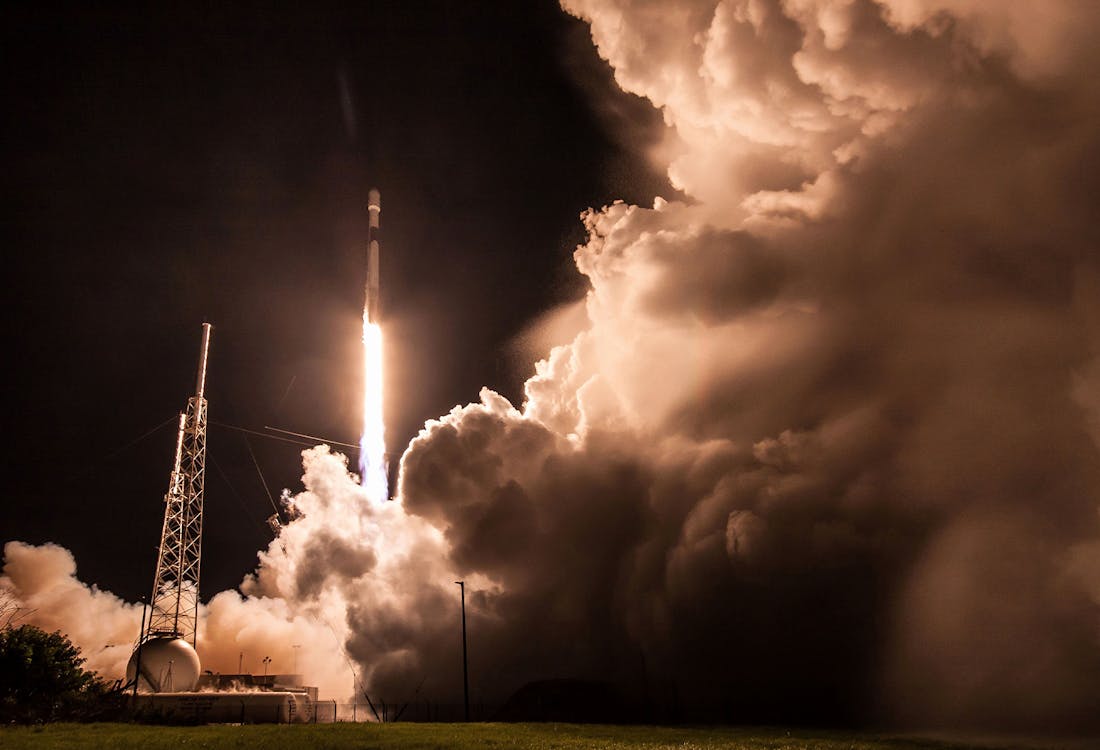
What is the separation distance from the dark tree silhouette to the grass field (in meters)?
17.5

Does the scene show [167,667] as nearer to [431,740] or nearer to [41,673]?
[41,673]

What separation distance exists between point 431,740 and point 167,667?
165 ft

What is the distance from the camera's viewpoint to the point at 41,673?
2493 inches

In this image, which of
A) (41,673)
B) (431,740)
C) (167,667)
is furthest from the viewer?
(167,667)

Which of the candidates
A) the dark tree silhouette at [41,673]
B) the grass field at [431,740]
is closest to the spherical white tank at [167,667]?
the dark tree silhouette at [41,673]

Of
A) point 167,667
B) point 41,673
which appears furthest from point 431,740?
point 167,667

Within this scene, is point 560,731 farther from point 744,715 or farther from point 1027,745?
point 744,715

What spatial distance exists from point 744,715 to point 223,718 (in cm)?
4492

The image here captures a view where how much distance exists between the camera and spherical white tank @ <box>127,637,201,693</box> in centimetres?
7375

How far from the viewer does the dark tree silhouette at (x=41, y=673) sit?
194 ft

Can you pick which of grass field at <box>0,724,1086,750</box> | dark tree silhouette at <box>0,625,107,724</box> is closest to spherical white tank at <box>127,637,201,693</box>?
dark tree silhouette at <box>0,625,107,724</box>

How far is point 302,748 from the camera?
3309 centimetres

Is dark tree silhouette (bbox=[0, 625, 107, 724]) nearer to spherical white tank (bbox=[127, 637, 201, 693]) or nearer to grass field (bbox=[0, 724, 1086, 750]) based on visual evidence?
spherical white tank (bbox=[127, 637, 201, 693])

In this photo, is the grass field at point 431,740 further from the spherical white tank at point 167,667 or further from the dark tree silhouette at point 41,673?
the spherical white tank at point 167,667
